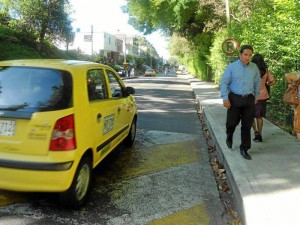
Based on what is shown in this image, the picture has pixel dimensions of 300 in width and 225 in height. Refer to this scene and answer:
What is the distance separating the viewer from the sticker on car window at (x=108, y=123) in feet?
15.9

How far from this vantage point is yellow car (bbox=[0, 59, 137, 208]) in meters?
3.64

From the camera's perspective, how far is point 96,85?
4.79 m

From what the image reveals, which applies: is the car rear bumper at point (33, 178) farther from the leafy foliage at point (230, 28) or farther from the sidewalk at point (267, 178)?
the leafy foliage at point (230, 28)

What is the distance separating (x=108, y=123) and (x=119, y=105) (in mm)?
688

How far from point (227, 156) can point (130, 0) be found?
3148 cm

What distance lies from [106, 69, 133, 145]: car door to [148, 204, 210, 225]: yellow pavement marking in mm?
1893

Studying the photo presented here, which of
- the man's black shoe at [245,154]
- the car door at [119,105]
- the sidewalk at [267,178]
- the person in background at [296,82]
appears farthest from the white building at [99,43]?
the man's black shoe at [245,154]

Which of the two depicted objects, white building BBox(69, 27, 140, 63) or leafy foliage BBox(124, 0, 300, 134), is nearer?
leafy foliage BBox(124, 0, 300, 134)

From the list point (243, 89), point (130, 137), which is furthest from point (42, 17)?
point (243, 89)

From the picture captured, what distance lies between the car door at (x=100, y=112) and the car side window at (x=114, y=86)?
12.9 inches

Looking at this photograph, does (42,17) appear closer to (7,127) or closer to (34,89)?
(34,89)

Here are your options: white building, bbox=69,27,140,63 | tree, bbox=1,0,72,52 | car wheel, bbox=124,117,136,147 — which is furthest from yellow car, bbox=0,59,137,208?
white building, bbox=69,27,140,63

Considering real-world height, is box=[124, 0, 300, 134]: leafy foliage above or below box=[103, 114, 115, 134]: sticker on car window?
above

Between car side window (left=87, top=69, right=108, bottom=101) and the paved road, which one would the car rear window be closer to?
car side window (left=87, top=69, right=108, bottom=101)
